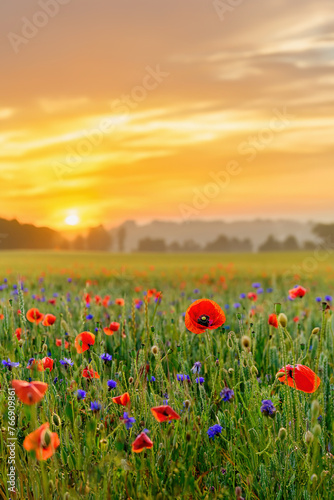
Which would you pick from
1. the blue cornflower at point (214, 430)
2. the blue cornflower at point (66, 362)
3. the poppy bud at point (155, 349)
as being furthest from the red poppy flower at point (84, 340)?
the blue cornflower at point (214, 430)

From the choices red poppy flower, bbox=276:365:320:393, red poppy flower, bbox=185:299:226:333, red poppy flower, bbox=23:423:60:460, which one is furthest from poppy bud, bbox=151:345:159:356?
red poppy flower, bbox=23:423:60:460

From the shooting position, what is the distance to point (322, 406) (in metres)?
2.63

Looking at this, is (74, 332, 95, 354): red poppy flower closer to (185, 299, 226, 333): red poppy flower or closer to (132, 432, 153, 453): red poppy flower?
(185, 299, 226, 333): red poppy flower

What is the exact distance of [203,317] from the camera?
2.53 meters

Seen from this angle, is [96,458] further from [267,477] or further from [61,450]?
[267,477]

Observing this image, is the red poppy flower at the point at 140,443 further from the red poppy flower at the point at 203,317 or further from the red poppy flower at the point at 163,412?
the red poppy flower at the point at 203,317

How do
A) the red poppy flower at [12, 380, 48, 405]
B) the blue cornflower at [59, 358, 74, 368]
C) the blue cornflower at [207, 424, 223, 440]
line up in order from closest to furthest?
the red poppy flower at [12, 380, 48, 405] → the blue cornflower at [207, 424, 223, 440] → the blue cornflower at [59, 358, 74, 368]

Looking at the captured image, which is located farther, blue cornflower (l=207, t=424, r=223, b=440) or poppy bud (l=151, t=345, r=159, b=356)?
poppy bud (l=151, t=345, r=159, b=356)

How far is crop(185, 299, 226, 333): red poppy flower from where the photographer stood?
253 cm

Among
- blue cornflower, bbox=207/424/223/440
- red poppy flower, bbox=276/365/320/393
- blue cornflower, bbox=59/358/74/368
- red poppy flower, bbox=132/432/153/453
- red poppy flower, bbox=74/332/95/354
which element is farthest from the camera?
red poppy flower, bbox=74/332/95/354

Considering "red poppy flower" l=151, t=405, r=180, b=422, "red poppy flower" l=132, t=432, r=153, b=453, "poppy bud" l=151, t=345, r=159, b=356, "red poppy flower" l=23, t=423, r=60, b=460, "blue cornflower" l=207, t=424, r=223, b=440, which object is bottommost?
"blue cornflower" l=207, t=424, r=223, b=440

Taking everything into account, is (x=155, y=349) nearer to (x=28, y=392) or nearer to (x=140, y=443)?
(x=140, y=443)

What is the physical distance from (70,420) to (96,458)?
1.01 ft

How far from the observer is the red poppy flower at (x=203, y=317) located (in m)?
2.53
